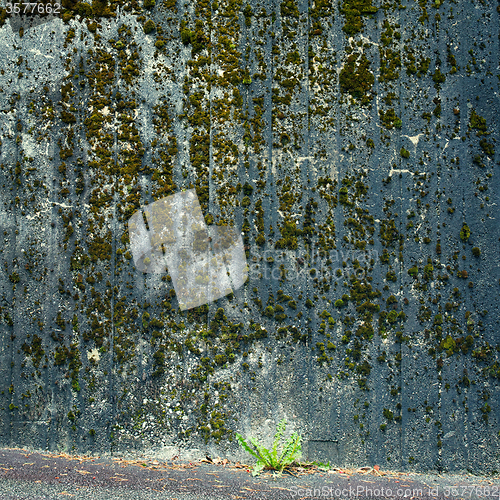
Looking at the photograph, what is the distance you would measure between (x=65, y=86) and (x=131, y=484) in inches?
210

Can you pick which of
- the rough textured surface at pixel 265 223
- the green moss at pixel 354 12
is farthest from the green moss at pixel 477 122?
the green moss at pixel 354 12

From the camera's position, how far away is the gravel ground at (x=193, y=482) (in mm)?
4488

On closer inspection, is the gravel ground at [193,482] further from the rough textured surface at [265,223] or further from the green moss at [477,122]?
the green moss at [477,122]

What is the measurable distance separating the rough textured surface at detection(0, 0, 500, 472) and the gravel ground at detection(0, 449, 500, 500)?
0.78ft

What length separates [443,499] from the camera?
15.7 ft

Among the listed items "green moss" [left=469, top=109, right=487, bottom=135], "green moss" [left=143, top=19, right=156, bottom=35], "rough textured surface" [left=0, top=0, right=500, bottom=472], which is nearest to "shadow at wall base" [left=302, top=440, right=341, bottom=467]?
"rough textured surface" [left=0, top=0, right=500, bottom=472]

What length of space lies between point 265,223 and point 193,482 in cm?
342

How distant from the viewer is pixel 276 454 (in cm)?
520

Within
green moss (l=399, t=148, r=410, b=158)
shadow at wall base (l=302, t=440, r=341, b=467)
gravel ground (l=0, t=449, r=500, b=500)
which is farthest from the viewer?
green moss (l=399, t=148, r=410, b=158)

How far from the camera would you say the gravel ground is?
4.49 meters

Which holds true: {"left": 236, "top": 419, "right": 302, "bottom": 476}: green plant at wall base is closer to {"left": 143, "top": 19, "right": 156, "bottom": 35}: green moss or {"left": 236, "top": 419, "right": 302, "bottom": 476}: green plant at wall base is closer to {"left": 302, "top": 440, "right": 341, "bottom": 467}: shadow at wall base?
{"left": 302, "top": 440, "right": 341, "bottom": 467}: shadow at wall base

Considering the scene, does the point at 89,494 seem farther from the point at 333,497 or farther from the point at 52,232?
the point at 52,232

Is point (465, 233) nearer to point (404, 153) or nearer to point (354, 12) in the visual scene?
point (404, 153)

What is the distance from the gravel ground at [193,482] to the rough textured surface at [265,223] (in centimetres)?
24
